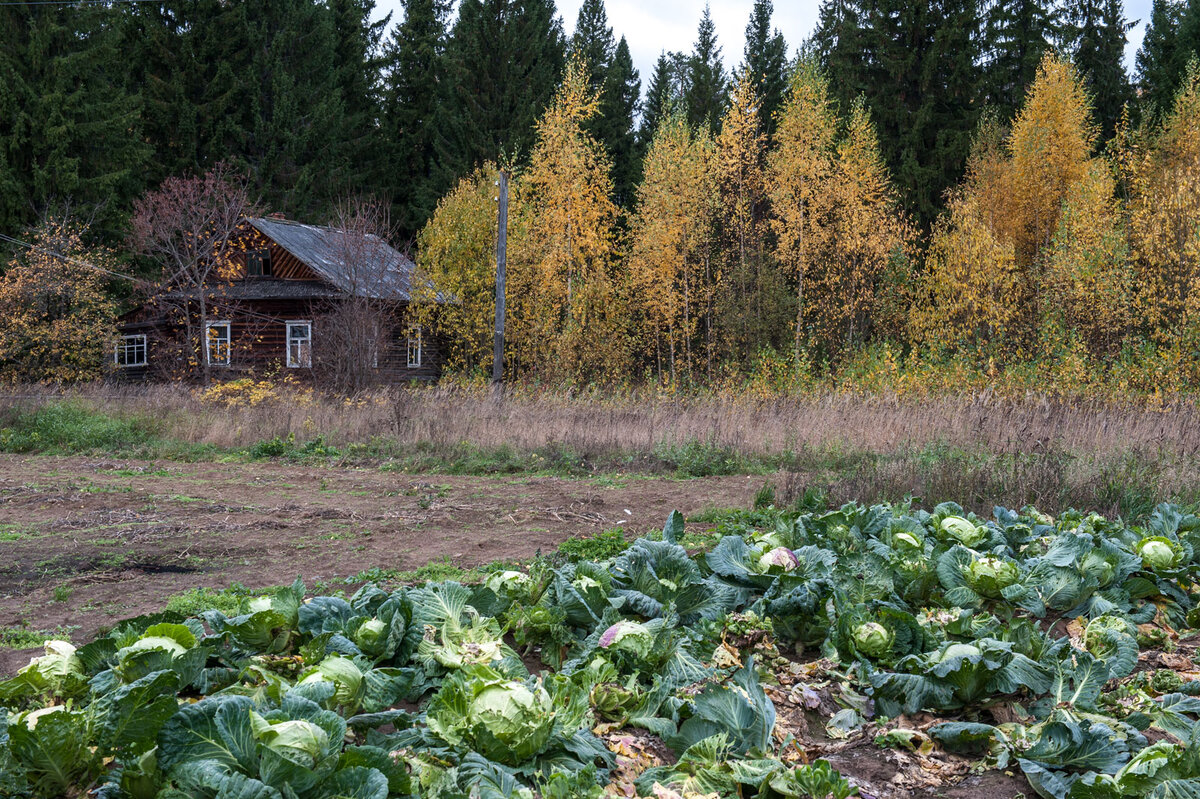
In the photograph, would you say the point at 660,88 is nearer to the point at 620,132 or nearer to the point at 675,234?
the point at 620,132

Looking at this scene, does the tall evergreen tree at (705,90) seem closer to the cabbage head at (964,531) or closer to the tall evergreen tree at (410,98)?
the tall evergreen tree at (410,98)

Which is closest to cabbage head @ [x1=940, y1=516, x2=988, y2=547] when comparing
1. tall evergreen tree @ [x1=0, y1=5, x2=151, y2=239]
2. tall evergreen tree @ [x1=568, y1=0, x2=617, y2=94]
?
tall evergreen tree @ [x1=0, y1=5, x2=151, y2=239]

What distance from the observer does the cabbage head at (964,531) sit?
4.11 metres

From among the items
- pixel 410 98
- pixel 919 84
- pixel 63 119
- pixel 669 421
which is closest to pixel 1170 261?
pixel 669 421

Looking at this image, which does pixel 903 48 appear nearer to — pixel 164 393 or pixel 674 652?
pixel 164 393

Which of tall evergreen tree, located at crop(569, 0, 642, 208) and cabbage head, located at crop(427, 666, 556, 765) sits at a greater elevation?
tall evergreen tree, located at crop(569, 0, 642, 208)

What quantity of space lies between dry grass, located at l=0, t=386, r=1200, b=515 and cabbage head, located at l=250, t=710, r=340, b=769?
17.8 feet

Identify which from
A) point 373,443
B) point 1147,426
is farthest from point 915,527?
point 373,443

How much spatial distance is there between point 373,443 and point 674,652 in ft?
32.4

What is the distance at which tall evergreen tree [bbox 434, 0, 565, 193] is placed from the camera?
34031 mm

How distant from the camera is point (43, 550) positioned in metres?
5.71

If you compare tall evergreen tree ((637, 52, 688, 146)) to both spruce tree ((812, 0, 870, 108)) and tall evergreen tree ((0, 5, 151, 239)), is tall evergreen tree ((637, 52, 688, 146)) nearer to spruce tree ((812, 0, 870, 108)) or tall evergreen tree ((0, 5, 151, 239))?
spruce tree ((812, 0, 870, 108))

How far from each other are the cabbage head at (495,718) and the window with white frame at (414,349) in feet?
79.4

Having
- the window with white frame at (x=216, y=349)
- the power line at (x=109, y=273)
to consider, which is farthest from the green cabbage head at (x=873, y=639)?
the power line at (x=109, y=273)
